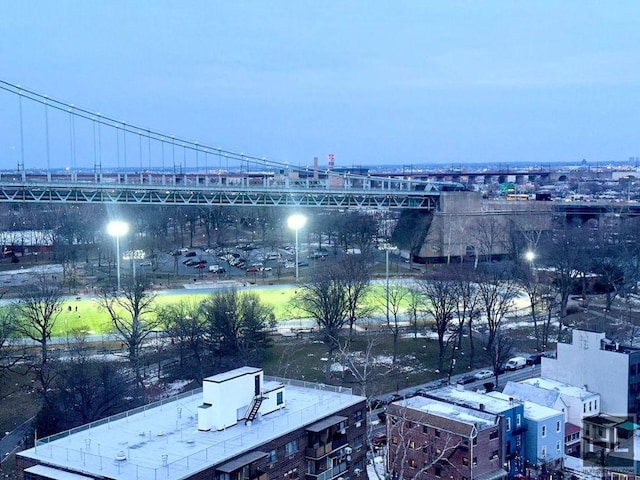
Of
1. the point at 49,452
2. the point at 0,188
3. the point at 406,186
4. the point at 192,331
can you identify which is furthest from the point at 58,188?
the point at 49,452

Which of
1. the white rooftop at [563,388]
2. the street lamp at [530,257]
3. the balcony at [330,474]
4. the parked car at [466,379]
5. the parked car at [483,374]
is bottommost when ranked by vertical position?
the parked car at [466,379]

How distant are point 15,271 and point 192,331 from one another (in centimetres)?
1803

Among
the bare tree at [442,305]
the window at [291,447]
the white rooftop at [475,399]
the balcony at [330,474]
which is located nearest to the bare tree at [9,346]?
the balcony at [330,474]

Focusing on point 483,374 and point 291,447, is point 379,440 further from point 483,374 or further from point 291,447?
point 483,374

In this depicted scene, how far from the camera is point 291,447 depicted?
10.6 metres

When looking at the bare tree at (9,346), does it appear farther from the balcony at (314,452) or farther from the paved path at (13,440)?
the balcony at (314,452)

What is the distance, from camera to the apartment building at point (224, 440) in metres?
9.29

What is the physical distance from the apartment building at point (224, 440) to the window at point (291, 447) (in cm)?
2

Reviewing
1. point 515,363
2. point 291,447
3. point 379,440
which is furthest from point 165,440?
point 515,363

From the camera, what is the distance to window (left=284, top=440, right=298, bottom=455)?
10491 millimetres

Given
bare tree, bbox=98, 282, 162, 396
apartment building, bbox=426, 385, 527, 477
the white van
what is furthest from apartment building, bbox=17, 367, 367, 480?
the white van

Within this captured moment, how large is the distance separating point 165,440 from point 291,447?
1.77 m

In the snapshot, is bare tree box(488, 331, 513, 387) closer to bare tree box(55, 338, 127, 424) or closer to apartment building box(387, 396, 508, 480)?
apartment building box(387, 396, 508, 480)

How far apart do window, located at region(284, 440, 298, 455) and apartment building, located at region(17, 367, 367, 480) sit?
0.06ft
